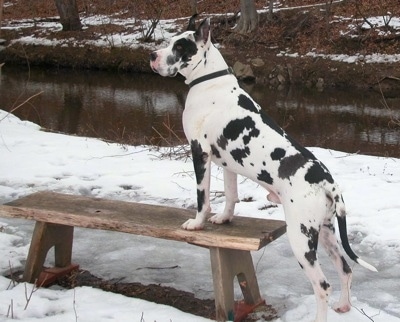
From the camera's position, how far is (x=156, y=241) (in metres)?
5.61

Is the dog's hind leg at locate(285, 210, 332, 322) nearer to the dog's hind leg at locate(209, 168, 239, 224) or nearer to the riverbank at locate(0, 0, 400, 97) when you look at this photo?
the dog's hind leg at locate(209, 168, 239, 224)

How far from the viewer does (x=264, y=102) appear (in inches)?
671

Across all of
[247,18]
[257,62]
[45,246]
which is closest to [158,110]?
[257,62]

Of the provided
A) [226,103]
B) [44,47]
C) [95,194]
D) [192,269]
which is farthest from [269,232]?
[44,47]

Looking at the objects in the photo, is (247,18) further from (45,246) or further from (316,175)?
(316,175)

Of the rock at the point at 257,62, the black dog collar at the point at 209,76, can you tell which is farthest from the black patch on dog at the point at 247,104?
the rock at the point at 257,62

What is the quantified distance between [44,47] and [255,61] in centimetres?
836

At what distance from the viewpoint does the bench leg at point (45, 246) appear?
4.70m

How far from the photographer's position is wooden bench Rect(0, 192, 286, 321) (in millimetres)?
4023

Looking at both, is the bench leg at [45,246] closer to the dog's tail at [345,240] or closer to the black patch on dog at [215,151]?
the black patch on dog at [215,151]

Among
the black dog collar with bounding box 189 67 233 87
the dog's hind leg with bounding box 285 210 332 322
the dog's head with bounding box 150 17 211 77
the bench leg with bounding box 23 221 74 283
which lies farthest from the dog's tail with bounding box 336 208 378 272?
the bench leg with bounding box 23 221 74 283

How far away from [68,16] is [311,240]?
23.2 m

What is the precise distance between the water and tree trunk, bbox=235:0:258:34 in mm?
3607

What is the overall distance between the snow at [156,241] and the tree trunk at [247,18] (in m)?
14.4
